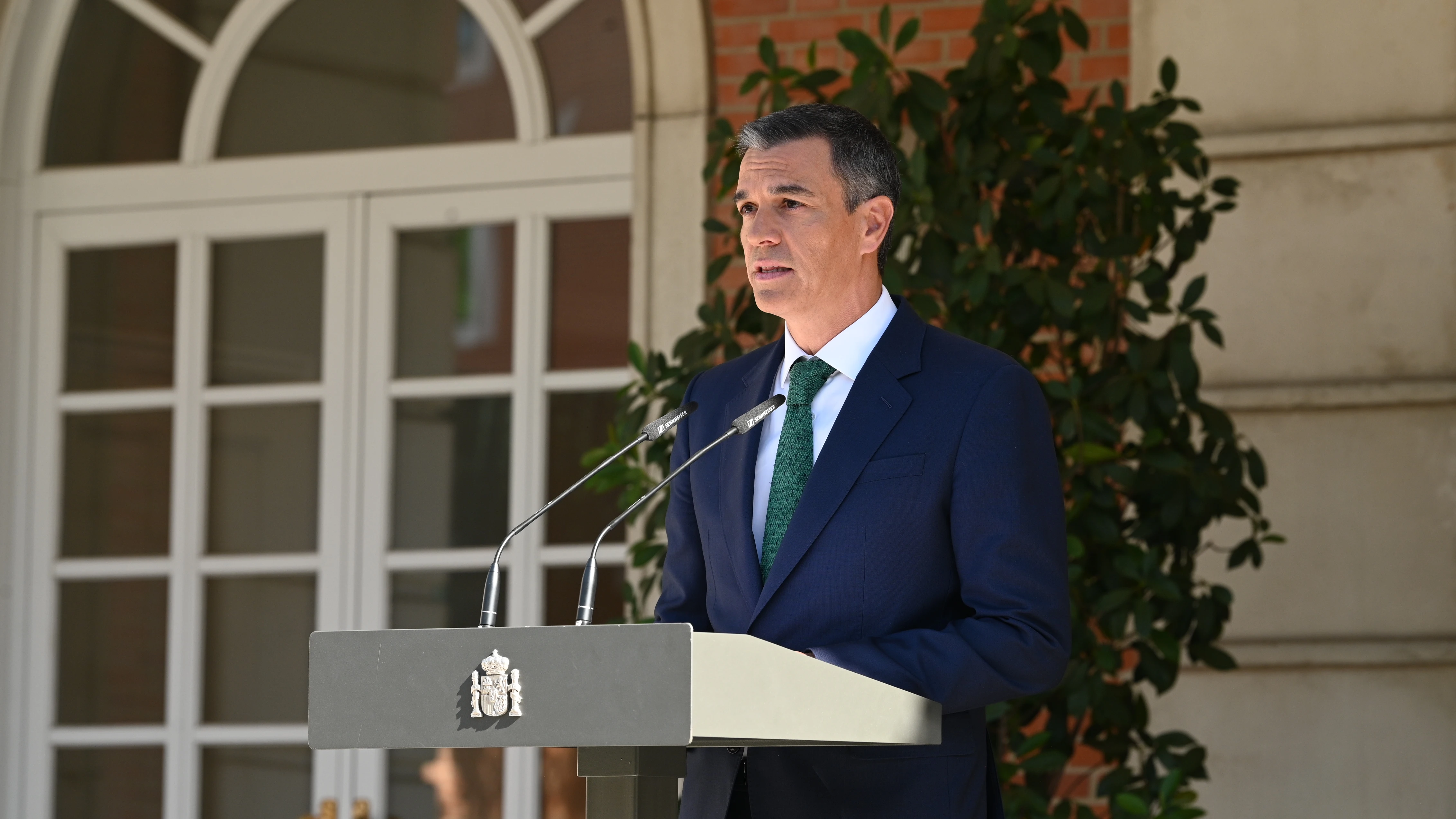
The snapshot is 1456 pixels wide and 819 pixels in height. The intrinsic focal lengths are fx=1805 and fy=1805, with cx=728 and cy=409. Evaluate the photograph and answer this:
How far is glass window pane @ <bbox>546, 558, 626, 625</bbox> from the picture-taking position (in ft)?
14.7

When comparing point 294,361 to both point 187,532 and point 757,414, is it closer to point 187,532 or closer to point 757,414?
point 187,532

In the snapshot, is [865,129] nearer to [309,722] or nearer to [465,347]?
[309,722]

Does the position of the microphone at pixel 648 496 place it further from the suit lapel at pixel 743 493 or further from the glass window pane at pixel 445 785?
the glass window pane at pixel 445 785

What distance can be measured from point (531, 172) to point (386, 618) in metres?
1.22

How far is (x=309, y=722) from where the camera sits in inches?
53.8

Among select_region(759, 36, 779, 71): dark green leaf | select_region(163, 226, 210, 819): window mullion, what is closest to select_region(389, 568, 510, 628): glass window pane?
select_region(163, 226, 210, 819): window mullion

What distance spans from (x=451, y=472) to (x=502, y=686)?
3475 millimetres

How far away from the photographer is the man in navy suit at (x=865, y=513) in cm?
167

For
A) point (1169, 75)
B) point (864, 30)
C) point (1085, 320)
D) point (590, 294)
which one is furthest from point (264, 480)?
point (1169, 75)

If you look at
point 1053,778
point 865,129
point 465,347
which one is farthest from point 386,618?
point 865,129

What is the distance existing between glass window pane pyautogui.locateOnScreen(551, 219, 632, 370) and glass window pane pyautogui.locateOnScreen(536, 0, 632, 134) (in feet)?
0.86

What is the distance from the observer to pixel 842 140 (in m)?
1.90

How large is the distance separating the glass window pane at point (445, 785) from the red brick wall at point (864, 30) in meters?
1.75

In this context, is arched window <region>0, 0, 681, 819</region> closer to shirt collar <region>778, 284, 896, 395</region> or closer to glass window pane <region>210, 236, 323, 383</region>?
glass window pane <region>210, 236, 323, 383</region>
